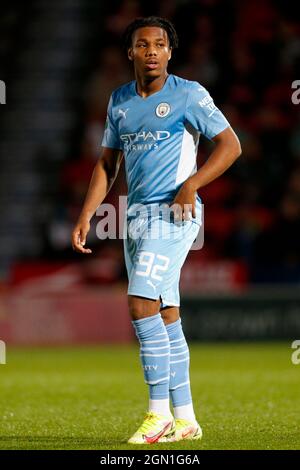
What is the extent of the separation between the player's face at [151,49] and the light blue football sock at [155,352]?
4.16 ft

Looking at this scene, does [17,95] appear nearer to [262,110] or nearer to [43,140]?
[43,140]

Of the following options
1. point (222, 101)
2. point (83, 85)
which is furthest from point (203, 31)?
point (83, 85)

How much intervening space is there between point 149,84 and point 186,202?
0.68m

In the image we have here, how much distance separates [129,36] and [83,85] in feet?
42.2

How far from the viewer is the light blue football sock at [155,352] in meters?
5.95

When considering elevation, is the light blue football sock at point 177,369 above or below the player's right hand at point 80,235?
below

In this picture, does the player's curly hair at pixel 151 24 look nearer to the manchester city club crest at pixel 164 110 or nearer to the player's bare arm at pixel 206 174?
the manchester city club crest at pixel 164 110

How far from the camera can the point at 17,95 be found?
62.8 ft

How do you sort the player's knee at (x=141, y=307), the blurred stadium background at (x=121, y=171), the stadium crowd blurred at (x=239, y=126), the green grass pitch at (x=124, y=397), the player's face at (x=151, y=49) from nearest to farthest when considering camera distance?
the player's knee at (x=141, y=307), the player's face at (x=151, y=49), the green grass pitch at (x=124, y=397), the blurred stadium background at (x=121, y=171), the stadium crowd blurred at (x=239, y=126)

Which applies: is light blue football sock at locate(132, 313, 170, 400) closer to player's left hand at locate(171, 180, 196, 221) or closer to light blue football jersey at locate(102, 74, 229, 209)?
player's left hand at locate(171, 180, 196, 221)

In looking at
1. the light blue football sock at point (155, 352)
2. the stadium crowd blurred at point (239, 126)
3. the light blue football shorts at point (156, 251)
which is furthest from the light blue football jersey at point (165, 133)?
the stadium crowd blurred at point (239, 126)

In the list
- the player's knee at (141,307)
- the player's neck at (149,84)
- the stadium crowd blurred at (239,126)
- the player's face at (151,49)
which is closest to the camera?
the player's knee at (141,307)

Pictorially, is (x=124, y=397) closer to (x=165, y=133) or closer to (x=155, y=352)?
(x=155, y=352)

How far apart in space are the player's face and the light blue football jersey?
147mm
